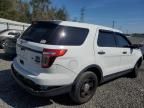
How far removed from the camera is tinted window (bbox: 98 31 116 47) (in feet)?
15.0

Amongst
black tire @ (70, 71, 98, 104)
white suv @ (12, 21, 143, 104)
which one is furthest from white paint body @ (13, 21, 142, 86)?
black tire @ (70, 71, 98, 104)

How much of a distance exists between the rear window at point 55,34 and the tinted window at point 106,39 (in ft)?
1.69

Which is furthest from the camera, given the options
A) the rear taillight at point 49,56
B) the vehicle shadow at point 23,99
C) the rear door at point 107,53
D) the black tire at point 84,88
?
the rear door at point 107,53

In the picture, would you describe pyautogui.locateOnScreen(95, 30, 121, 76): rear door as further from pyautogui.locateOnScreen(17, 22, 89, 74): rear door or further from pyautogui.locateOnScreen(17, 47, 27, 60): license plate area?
pyautogui.locateOnScreen(17, 47, 27, 60): license plate area

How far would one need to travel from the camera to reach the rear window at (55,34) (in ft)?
12.2

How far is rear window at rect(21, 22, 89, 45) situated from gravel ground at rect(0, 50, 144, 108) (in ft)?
4.70

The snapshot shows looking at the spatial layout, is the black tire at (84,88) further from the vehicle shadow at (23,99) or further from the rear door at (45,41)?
the rear door at (45,41)

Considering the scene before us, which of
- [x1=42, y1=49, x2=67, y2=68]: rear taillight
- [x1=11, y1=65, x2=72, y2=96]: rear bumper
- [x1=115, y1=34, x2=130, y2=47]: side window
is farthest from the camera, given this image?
[x1=115, y1=34, x2=130, y2=47]: side window

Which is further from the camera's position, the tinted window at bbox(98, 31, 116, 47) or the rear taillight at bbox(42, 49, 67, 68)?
the tinted window at bbox(98, 31, 116, 47)

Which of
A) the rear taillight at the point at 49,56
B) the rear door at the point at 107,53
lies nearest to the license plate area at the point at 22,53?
the rear taillight at the point at 49,56

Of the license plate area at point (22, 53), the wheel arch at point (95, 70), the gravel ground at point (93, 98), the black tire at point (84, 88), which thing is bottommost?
the gravel ground at point (93, 98)

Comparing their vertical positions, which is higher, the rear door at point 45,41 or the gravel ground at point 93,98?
the rear door at point 45,41

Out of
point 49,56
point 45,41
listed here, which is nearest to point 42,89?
point 49,56

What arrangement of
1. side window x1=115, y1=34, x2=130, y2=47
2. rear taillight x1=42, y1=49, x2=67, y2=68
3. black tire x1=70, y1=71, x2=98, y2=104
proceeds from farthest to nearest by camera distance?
side window x1=115, y1=34, x2=130, y2=47, black tire x1=70, y1=71, x2=98, y2=104, rear taillight x1=42, y1=49, x2=67, y2=68
